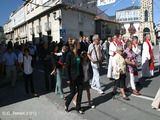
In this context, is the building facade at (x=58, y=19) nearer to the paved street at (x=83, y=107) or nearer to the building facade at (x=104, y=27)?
the building facade at (x=104, y=27)

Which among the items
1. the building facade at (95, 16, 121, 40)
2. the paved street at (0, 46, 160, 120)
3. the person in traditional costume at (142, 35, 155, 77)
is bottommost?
the paved street at (0, 46, 160, 120)

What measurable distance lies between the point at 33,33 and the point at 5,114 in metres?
26.9

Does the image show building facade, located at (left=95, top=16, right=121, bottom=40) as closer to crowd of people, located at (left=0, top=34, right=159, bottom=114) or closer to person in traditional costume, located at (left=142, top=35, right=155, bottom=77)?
person in traditional costume, located at (left=142, top=35, right=155, bottom=77)

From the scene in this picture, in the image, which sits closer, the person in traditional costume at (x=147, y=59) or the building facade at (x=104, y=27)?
the person in traditional costume at (x=147, y=59)

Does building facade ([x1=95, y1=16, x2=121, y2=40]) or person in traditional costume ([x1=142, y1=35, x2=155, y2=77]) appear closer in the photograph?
person in traditional costume ([x1=142, y1=35, x2=155, y2=77])

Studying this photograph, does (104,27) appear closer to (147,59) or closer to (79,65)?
(147,59)

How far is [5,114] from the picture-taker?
3568mm

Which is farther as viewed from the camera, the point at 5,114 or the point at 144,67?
the point at 144,67

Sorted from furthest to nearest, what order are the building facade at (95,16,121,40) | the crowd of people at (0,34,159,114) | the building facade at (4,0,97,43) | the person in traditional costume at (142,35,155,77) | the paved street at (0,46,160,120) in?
the building facade at (95,16,121,40)
the building facade at (4,0,97,43)
the person in traditional costume at (142,35,155,77)
the crowd of people at (0,34,159,114)
the paved street at (0,46,160,120)

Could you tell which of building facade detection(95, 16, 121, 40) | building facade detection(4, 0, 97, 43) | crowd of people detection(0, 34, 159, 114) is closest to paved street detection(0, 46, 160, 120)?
crowd of people detection(0, 34, 159, 114)

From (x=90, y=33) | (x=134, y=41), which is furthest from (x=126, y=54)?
(x=90, y=33)

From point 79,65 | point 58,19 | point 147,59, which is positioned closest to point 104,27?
point 58,19

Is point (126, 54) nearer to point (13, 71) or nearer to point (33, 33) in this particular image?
point (13, 71)

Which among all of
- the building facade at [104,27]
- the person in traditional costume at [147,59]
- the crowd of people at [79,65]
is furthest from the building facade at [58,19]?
the person in traditional costume at [147,59]
